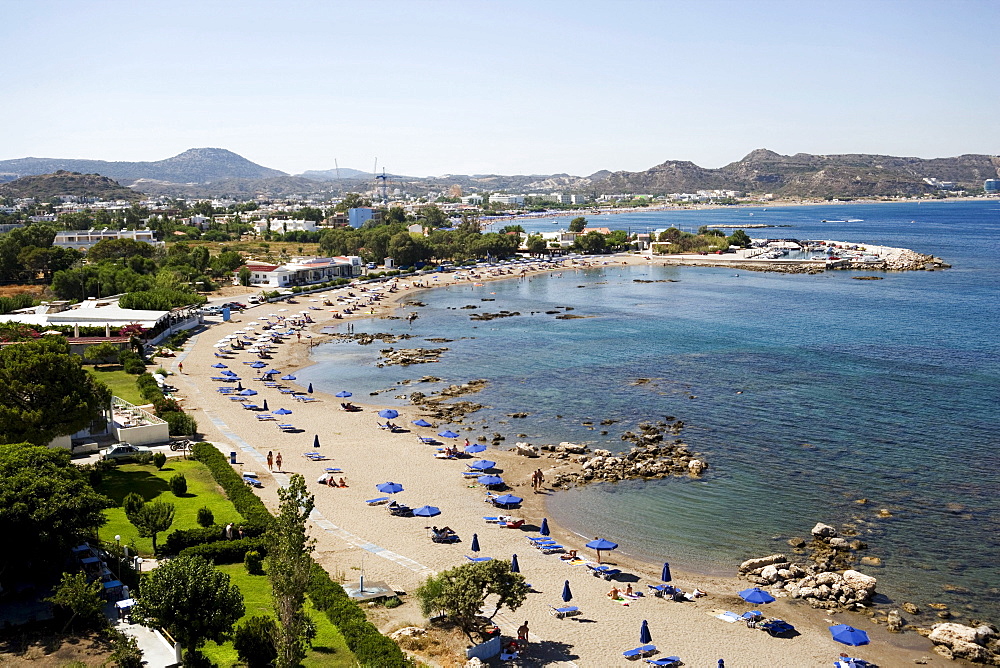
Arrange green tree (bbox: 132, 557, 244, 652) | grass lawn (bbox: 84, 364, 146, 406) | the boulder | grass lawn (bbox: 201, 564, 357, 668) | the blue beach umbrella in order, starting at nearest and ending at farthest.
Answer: green tree (bbox: 132, 557, 244, 652) < grass lawn (bbox: 201, 564, 357, 668) < the boulder < the blue beach umbrella < grass lawn (bbox: 84, 364, 146, 406)

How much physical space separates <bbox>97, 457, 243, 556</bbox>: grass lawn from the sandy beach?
2394 millimetres

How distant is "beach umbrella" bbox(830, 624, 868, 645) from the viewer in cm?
2502

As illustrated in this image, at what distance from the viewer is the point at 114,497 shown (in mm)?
33688

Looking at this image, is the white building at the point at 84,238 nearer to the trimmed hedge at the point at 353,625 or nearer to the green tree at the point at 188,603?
the trimmed hedge at the point at 353,625

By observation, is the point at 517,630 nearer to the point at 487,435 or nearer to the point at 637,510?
the point at 637,510

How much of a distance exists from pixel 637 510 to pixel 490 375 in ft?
92.0

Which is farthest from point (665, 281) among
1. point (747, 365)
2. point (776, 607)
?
point (776, 607)

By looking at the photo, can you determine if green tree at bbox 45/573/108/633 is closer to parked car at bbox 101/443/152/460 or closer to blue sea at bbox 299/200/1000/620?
parked car at bbox 101/443/152/460

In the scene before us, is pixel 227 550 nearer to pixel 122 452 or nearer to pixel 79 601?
pixel 79 601

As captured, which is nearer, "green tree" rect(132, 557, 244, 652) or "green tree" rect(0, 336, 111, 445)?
"green tree" rect(132, 557, 244, 652)

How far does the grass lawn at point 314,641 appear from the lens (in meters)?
21.8

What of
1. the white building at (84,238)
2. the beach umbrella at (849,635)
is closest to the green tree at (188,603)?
the beach umbrella at (849,635)

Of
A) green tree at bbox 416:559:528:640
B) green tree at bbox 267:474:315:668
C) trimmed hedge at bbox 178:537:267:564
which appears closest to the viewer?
green tree at bbox 267:474:315:668

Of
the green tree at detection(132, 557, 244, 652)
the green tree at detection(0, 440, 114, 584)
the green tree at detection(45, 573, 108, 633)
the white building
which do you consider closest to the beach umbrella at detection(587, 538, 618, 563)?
the green tree at detection(132, 557, 244, 652)
